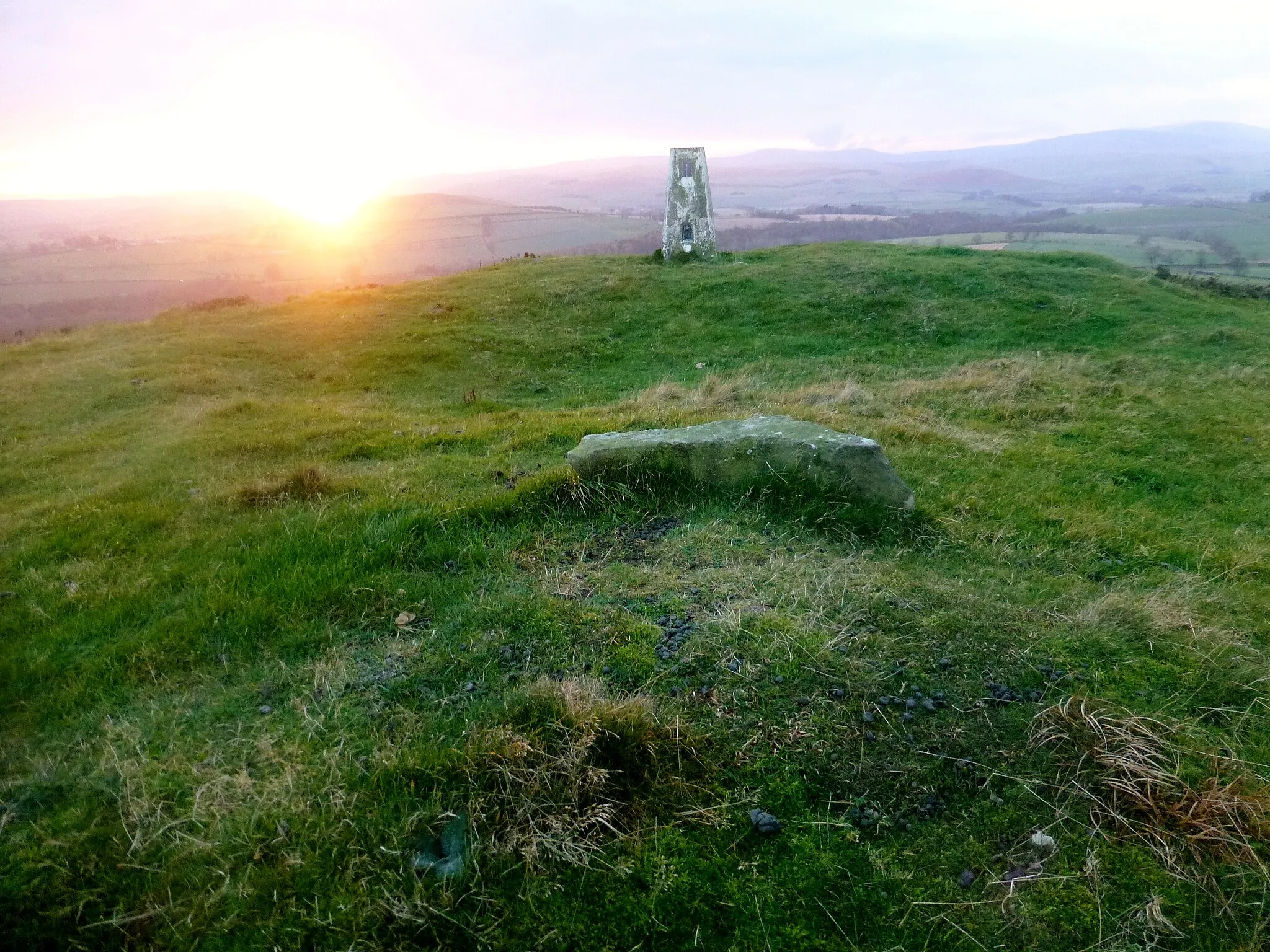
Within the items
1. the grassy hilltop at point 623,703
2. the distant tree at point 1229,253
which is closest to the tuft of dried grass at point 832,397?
the grassy hilltop at point 623,703

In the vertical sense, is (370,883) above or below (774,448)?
below

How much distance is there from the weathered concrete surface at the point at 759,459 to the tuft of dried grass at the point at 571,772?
3353 millimetres

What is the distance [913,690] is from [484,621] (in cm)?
276

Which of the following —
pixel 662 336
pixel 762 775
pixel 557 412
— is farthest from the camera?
pixel 662 336

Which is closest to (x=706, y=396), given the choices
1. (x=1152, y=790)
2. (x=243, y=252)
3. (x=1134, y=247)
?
(x=1152, y=790)

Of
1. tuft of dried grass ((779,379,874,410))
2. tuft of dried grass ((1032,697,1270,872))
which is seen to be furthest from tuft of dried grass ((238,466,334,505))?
tuft of dried grass ((779,379,874,410))

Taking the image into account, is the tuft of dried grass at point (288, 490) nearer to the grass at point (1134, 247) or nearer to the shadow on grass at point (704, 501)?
the shadow on grass at point (704, 501)

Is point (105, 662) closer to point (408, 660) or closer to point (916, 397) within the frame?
point (408, 660)

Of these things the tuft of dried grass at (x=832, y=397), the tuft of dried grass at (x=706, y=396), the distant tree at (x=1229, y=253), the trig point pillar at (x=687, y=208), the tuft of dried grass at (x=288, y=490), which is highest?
the trig point pillar at (x=687, y=208)

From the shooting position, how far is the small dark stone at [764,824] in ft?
10.4

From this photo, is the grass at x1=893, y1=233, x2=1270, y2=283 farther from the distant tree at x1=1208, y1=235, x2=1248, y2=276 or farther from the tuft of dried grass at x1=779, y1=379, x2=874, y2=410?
the tuft of dried grass at x1=779, y1=379, x2=874, y2=410

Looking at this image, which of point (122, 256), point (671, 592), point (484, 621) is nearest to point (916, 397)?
point (671, 592)

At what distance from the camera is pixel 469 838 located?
3.05 metres

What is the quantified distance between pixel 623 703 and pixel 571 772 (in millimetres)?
476
